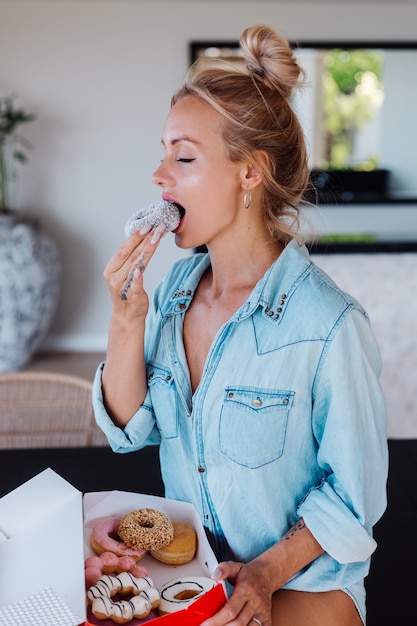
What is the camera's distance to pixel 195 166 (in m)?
1.17

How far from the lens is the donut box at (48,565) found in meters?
0.84

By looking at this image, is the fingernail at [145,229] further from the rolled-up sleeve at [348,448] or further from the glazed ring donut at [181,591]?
the glazed ring donut at [181,591]

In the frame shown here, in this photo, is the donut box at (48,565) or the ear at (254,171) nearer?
the donut box at (48,565)

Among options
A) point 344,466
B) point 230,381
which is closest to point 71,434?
point 230,381

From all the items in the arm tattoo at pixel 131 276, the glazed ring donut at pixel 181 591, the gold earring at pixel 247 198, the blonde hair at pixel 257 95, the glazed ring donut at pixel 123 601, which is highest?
the blonde hair at pixel 257 95

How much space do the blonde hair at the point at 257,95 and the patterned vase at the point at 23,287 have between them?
3188 mm

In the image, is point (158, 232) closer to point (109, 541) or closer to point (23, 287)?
point (109, 541)

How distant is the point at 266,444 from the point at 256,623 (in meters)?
0.26

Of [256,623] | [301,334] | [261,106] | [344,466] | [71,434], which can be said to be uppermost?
[261,106]

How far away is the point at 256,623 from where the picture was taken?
949mm

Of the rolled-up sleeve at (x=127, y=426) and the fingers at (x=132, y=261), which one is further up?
the fingers at (x=132, y=261)

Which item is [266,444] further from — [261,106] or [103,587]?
[261,106]

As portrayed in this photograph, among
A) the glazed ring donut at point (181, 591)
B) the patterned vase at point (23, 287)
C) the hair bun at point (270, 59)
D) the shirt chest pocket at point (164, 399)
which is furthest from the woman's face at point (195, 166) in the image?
the patterned vase at point (23, 287)

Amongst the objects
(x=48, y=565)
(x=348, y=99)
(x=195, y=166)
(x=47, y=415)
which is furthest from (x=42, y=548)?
(x=348, y=99)
